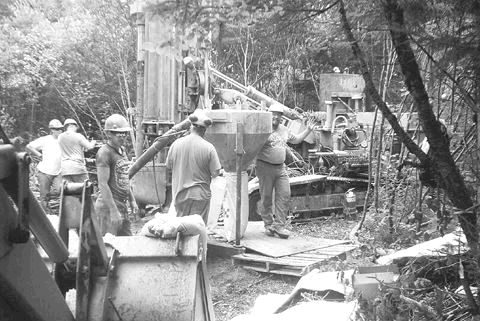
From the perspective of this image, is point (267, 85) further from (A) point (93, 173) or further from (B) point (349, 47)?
(B) point (349, 47)

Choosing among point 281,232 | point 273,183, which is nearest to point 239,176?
point 273,183

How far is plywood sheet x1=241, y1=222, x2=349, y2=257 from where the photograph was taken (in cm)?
854

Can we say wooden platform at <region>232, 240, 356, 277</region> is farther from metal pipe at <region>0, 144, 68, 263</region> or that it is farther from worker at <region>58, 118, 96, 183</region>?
metal pipe at <region>0, 144, 68, 263</region>

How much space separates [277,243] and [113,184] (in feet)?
9.45

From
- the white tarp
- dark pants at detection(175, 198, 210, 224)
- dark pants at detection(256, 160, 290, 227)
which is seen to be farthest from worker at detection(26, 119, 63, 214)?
the white tarp

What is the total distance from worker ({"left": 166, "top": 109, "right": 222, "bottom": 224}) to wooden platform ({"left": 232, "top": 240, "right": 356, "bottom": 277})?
1.03 metres

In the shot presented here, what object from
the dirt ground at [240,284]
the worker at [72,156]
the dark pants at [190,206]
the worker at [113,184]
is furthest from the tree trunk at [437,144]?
the worker at [72,156]

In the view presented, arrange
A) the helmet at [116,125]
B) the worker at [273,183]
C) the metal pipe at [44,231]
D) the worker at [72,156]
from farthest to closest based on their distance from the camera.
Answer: the worker at [72,156] → the worker at [273,183] → the helmet at [116,125] → the metal pipe at [44,231]

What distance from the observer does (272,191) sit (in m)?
9.53

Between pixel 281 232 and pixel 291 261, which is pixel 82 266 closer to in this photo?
pixel 291 261

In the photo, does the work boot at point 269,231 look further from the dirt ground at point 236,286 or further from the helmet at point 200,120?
the helmet at point 200,120

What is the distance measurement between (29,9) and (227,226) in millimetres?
18667

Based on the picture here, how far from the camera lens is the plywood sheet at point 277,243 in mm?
8539

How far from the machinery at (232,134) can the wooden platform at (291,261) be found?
0.74 m
